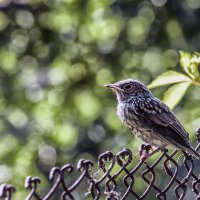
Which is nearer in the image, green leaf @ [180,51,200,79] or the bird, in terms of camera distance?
green leaf @ [180,51,200,79]

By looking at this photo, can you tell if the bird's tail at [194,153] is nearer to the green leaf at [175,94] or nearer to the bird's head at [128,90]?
the green leaf at [175,94]

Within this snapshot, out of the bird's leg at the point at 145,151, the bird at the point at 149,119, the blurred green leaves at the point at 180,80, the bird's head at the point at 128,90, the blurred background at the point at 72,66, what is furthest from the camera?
the blurred background at the point at 72,66

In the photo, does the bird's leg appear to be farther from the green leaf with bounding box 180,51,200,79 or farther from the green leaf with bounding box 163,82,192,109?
the green leaf with bounding box 180,51,200,79

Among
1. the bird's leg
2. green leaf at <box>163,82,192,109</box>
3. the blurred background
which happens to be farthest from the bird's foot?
the blurred background

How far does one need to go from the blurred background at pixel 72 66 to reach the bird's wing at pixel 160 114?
2.82m

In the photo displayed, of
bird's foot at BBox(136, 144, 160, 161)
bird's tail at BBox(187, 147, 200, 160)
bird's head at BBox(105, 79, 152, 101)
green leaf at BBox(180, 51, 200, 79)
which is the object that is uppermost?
bird's head at BBox(105, 79, 152, 101)

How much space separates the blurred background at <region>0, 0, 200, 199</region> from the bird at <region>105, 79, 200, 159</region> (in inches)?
101

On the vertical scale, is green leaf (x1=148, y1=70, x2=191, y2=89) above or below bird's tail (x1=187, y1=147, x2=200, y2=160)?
above

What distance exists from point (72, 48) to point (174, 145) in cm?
492

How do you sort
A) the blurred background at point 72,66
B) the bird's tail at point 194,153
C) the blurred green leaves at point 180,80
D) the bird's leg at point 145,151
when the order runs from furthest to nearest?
the blurred background at point 72,66 → the bird's tail at point 194,153 → the blurred green leaves at point 180,80 → the bird's leg at point 145,151

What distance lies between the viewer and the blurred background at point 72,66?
9320 millimetres

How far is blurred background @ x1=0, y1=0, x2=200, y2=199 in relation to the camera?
9.32 m

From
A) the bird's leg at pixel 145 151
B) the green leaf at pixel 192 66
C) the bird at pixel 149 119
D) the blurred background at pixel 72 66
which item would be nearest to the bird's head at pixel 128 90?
the bird at pixel 149 119

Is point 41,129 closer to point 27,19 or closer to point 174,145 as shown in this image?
point 27,19
